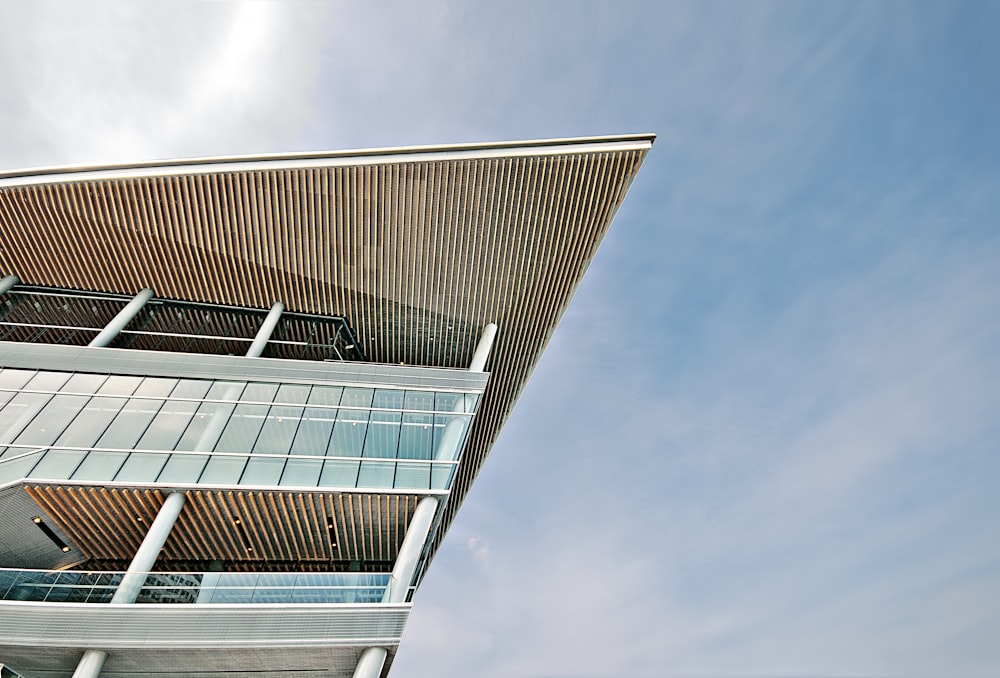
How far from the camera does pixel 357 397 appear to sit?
19578 millimetres

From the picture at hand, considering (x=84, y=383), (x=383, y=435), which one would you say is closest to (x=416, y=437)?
(x=383, y=435)

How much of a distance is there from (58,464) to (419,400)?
34.1 feet

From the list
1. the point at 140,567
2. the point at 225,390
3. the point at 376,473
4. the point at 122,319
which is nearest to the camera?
the point at 140,567

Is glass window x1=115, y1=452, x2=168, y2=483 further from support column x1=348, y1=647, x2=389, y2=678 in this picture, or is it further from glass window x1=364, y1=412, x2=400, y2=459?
support column x1=348, y1=647, x2=389, y2=678

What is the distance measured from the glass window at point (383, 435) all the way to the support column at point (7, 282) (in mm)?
15649

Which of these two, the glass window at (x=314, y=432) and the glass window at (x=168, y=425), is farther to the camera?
the glass window at (x=314, y=432)

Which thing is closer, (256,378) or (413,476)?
(413,476)

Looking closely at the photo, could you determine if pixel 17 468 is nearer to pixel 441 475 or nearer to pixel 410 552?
pixel 410 552

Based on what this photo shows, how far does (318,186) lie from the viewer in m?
19.2

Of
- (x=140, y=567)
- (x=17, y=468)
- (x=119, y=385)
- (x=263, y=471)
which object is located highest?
(x=119, y=385)

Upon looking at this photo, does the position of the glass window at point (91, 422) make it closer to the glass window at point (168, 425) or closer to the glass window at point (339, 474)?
the glass window at point (168, 425)

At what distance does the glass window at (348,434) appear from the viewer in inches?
693

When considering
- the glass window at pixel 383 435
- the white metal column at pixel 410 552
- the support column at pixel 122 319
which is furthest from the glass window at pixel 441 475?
the support column at pixel 122 319

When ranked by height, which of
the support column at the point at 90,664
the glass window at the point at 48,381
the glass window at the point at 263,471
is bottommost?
the support column at the point at 90,664
